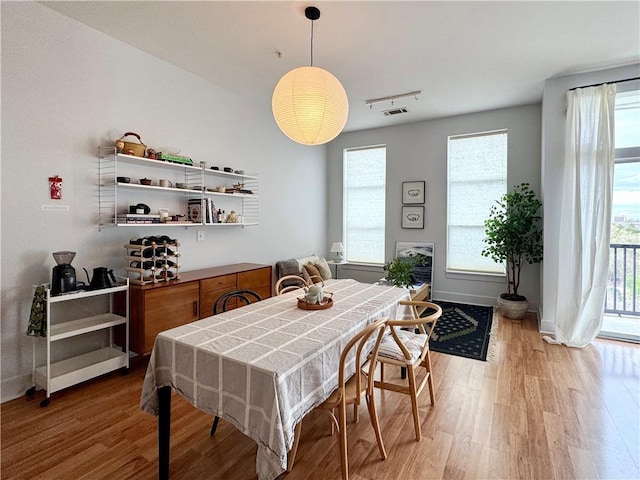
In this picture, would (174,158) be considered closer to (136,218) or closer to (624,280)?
(136,218)

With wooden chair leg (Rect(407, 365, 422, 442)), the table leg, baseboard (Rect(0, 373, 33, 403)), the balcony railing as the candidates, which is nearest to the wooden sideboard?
baseboard (Rect(0, 373, 33, 403))

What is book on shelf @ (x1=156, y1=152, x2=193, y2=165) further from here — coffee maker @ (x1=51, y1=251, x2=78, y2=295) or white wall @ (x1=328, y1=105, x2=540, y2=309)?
white wall @ (x1=328, y1=105, x2=540, y2=309)

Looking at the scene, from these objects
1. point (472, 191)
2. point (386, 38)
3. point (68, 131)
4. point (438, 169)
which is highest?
point (386, 38)

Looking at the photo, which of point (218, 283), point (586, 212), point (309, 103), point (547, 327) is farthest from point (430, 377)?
point (586, 212)

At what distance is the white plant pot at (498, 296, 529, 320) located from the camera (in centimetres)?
434

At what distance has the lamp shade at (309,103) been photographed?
211cm

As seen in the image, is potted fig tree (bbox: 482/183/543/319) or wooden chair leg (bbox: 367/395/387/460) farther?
potted fig tree (bbox: 482/183/543/319)

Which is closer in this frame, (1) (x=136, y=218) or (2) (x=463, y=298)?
(1) (x=136, y=218)

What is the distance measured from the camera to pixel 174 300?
3.01 meters

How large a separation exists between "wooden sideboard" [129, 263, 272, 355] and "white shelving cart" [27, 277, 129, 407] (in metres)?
0.10

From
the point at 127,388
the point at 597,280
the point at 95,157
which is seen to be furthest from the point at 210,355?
the point at 597,280

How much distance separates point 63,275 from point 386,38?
3.26 m

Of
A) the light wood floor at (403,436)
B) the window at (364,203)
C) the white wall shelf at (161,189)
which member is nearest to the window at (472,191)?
the window at (364,203)

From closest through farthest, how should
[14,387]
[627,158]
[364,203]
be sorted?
[14,387]
[627,158]
[364,203]
